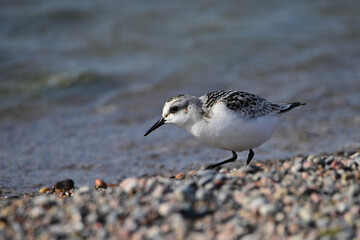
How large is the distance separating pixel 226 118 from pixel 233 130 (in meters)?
0.15

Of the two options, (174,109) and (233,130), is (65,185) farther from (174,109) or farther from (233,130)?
(233,130)

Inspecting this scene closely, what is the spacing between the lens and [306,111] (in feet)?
29.6

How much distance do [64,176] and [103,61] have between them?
532cm

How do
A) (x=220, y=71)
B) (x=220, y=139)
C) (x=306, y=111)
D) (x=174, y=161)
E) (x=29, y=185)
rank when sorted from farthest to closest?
(x=220, y=71), (x=306, y=111), (x=174, y=161), (x=29, y=185), (x=220, y=139)

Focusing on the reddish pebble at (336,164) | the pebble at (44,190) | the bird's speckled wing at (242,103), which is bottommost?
the reddish pebble at (336,164)

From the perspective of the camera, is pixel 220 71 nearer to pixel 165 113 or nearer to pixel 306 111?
pixel 306 111

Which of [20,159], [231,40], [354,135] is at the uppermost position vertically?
[231,40]

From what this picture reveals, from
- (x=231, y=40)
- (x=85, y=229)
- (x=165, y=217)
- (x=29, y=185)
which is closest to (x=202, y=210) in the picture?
(x=165, y=217)

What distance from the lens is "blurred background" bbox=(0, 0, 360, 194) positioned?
7656 mm

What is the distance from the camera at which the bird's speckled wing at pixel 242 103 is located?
5.72 meters

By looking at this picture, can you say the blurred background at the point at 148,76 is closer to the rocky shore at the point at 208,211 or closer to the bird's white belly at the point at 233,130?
the bird's white belly at the point at 233,130

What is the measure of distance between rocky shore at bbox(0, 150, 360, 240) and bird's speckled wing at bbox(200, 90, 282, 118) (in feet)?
3.39

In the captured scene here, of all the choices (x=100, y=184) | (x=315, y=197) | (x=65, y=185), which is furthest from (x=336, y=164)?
(x=65, y=185)

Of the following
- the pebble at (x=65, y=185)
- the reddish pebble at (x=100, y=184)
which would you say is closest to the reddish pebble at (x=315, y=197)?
the reddish pebble at (x=100, y=184)
